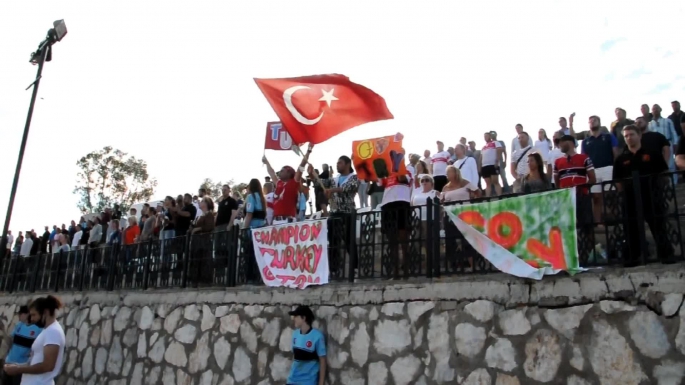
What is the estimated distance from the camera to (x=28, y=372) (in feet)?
19.5

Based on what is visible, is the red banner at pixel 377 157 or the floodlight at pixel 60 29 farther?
the floodlight at pixel 60 29

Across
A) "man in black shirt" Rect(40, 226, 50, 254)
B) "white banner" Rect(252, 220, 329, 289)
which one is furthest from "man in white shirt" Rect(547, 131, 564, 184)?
"man in black shirt" Rect(40, 226, 50, 254)

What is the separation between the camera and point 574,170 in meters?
6.67

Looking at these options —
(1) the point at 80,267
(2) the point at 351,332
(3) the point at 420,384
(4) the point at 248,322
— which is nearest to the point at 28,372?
(4) the point at 248,322

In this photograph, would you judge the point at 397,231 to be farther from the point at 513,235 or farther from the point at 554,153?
the point at 554,153

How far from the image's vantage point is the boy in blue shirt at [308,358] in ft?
22.3

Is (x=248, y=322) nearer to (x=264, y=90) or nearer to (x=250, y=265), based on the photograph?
(x=250, y=265)

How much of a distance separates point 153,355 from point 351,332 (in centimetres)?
425

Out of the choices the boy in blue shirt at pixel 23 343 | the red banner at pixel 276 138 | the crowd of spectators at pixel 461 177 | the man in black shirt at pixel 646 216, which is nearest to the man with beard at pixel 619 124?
the crowd of spectators at pixel 461 177

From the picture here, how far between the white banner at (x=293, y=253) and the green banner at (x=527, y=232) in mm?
2028

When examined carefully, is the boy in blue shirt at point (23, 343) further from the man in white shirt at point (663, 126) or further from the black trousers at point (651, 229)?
the man in white shirt at point (663, 126)

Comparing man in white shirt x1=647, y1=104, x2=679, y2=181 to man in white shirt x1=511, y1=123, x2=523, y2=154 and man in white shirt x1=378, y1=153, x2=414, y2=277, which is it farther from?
man in white shirt x1=378, y1=153, x2=414, y2=277

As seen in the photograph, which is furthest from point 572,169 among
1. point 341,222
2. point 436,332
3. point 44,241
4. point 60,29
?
point 44,241

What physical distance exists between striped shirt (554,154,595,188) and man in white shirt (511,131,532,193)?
3.39 metres
